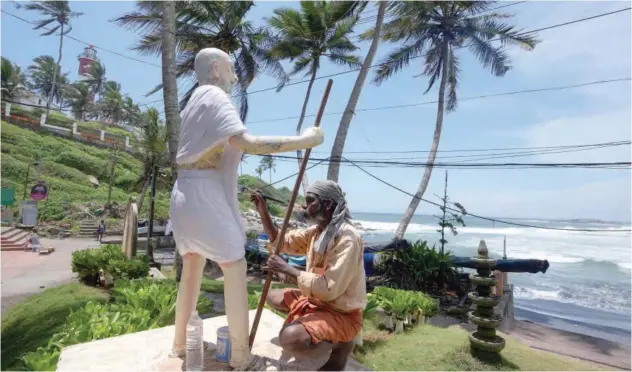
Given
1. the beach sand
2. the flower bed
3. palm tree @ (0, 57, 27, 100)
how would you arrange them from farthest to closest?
palm tree @ (0, 57, 27, 100)
the beach sand
the flower bed

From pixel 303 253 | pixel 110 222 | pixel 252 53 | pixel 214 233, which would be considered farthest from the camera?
pixel 110 222

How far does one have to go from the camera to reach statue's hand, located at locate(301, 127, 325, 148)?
7.18 ft

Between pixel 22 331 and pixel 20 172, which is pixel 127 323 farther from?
pixel 20 172

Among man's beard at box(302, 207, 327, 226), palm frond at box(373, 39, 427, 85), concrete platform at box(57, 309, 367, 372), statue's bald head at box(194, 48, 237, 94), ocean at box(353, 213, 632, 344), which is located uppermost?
palm frond at box(373, 39, 427, 85)

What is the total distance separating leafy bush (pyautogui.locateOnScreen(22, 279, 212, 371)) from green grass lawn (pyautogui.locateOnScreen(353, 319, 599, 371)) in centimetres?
252

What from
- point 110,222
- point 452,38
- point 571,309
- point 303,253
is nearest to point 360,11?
point 452,38

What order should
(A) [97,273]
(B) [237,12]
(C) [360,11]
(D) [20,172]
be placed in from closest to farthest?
A: (A) [97,273], (C) [360,11], (B) [237,12], (D) [20,172]

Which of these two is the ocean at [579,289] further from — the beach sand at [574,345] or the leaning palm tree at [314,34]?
the leaning palm tree at [314,34]

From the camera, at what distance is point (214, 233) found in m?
2.18

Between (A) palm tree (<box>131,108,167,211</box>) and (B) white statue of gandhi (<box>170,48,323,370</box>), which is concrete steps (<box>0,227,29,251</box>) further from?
(B) white statue of gandhi (<box>170,48,323,370</box>)

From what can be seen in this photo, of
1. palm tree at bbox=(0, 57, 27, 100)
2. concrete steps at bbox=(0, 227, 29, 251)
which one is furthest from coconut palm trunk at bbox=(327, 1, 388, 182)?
palm tree at bbox=(0, 57, 27, 100)

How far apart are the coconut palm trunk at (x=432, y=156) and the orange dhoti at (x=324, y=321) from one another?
9728mm

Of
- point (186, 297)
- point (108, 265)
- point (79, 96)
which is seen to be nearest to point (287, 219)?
point (186, 297)

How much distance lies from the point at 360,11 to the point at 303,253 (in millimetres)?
11506
